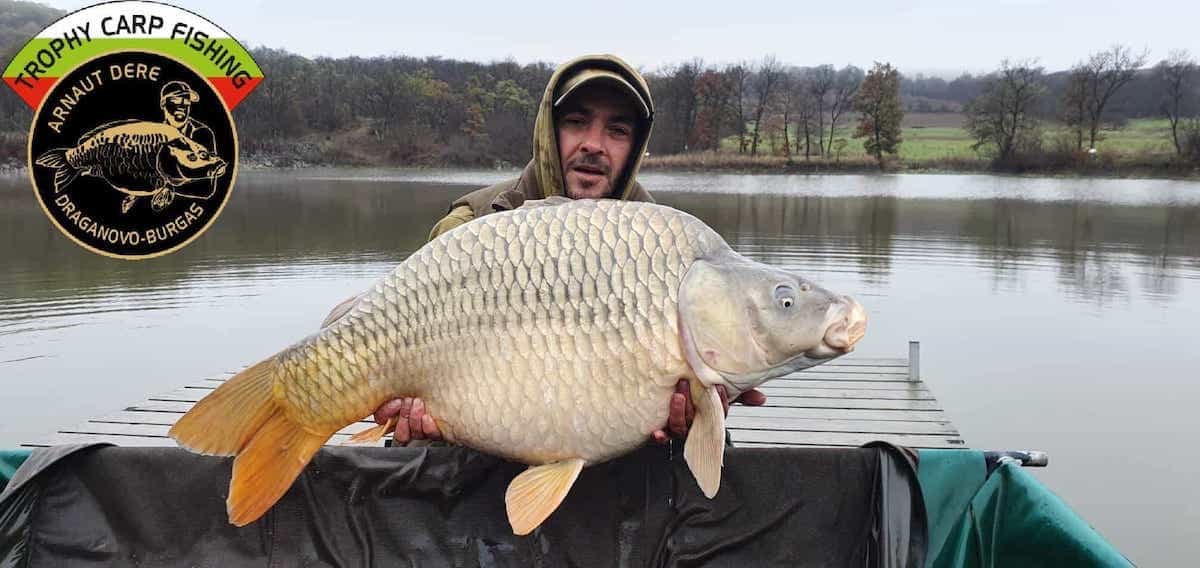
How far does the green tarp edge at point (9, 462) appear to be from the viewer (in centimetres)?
140

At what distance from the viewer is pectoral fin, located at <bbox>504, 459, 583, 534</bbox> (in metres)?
1.07

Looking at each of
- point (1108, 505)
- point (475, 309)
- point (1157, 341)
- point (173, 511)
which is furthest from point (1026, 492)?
point (1157, 341)

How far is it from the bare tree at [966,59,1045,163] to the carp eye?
26.6 metres

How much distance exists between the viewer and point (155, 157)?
555 centimetres

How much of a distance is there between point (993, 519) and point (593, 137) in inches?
41.0

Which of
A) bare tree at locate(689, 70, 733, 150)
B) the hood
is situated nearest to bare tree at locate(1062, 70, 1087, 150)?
bare tree at locate(689, 70, 733, 150)

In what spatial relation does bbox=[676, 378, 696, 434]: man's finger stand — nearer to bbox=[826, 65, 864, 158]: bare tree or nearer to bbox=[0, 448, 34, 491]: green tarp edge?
bbox=[0, 448, 34, 491]: green tarp edge

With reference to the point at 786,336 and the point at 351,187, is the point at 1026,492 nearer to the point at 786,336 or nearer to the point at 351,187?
the point at 786,336

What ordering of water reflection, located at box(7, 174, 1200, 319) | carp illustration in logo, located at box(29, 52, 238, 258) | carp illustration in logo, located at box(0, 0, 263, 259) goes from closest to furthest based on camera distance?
carp illustration in logo, located at box(0, 0, 263, 259)
carp illustration in logo, located at box(29, 52, 238, 258)
water reflection, located at box(7, 174, 1200, 319)

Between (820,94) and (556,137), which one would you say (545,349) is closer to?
(556,137)

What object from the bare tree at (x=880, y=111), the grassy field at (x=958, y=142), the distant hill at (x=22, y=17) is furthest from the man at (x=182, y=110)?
the distant hill at (x=22, y=17)

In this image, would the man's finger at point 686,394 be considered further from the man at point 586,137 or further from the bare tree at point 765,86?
the bare tree at point 765,86

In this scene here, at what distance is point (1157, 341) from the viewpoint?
448cm

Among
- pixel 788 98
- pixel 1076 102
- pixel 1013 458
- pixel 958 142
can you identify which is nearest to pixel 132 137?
pixel 1013 458
